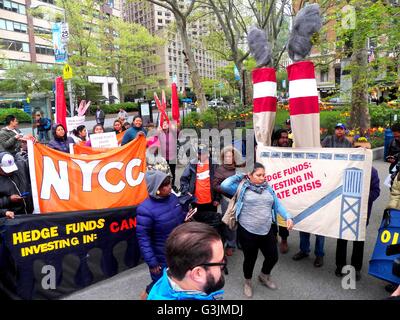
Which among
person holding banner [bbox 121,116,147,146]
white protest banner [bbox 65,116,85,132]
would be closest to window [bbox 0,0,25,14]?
white protest banner [bbox 65,116,85,132]

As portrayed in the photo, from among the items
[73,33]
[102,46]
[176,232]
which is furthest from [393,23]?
[102,46]

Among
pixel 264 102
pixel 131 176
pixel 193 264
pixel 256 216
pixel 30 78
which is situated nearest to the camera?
pixel 193 264

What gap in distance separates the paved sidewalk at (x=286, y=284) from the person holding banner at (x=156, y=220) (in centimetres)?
107

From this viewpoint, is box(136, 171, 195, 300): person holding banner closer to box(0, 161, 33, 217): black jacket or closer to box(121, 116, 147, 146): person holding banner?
box(0, 161, 33, 217): black jacket

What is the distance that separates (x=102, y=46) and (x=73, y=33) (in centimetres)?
548

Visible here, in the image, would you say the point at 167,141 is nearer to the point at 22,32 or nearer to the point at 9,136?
the point at 9,136

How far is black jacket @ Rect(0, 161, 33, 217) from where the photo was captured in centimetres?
424

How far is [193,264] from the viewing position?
5.60 feet

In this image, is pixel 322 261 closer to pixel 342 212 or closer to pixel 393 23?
pixel 342 212

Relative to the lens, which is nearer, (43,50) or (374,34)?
(374,34)

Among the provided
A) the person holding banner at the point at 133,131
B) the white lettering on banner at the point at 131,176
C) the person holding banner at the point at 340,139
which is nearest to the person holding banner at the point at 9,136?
the person holding banner at the point at 133,131

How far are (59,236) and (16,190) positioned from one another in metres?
0.84

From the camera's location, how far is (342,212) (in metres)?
4.30

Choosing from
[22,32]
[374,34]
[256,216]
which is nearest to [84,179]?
[256,216]
